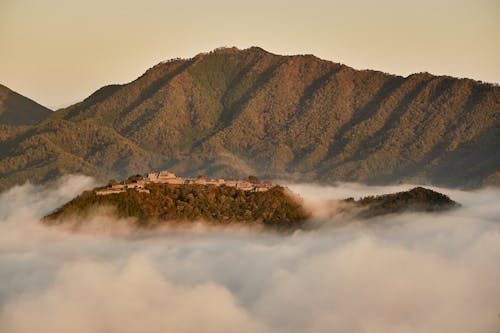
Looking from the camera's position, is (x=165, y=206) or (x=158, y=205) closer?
(x=165, y=206)

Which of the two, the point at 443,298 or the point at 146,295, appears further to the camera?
the point at 146,295

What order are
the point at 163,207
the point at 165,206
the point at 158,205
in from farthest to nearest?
the point at 158,205, the point at 165,206, the point at 163,207

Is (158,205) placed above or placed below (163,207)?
→ above

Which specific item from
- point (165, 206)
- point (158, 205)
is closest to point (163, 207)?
point (165, 206)

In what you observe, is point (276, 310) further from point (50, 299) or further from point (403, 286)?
point (50, 299)

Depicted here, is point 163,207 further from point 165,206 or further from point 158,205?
point 158,205

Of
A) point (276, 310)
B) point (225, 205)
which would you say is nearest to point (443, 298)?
point (276, 310)

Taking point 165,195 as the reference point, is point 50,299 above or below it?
below

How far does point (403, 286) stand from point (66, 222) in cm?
5922

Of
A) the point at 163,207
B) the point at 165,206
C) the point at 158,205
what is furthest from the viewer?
the point at 158,205

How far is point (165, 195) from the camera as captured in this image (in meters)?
196

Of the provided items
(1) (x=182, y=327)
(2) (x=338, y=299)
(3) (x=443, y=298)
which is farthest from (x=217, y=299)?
(3) (x=443, y=298)

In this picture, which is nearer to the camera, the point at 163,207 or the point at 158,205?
the point at 163,207

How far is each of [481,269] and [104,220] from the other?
63.5 meters
